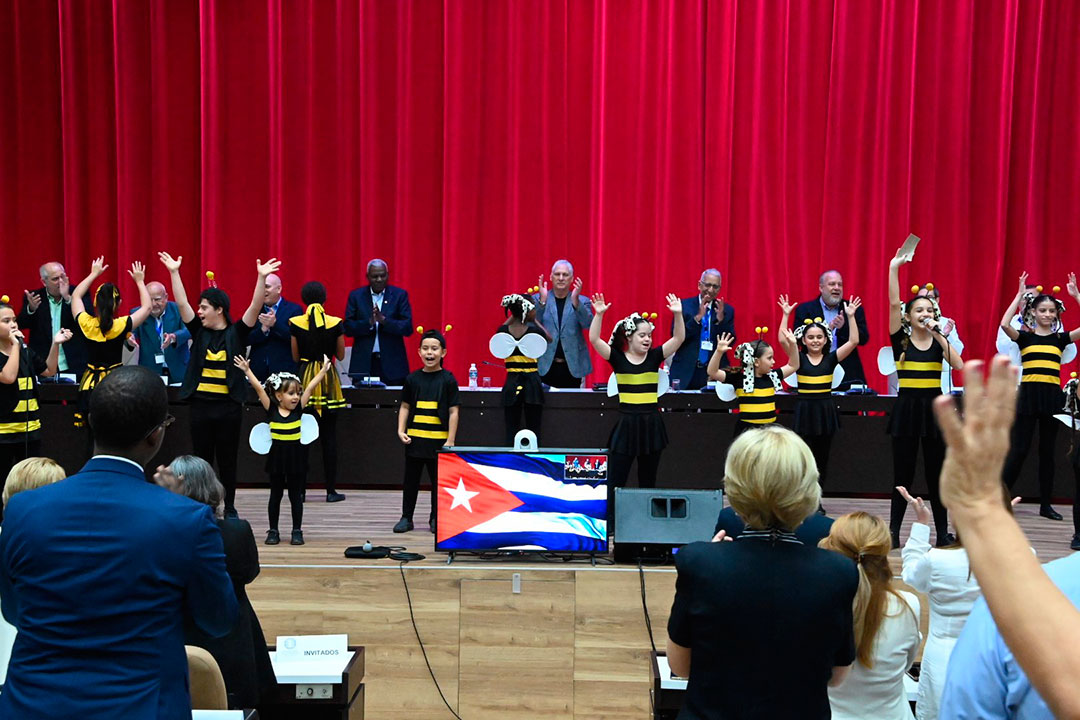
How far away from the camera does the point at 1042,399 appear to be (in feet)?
23.4

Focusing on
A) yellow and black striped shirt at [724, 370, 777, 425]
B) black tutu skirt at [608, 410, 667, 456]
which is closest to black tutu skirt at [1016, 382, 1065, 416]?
yellow and black striped shirt at [724, 370, 777, 425]

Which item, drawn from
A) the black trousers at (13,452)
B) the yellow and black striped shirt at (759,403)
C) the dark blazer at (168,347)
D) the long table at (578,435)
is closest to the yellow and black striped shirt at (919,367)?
the yellow and black striped shirt at (759,403)

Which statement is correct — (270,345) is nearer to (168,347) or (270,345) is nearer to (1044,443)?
(168,347)

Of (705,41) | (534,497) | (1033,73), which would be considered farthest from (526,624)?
(1033,73)

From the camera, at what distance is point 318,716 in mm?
3518

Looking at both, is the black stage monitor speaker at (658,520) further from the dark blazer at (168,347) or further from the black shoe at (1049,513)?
the dark blazer at (168,347)

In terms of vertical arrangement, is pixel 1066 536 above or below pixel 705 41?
below

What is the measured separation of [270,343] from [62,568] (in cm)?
657

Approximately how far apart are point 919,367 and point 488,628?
304 centimetres

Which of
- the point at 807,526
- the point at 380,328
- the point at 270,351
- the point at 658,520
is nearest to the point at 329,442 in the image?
the point at 270,351

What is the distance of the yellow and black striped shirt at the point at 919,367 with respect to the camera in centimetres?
606

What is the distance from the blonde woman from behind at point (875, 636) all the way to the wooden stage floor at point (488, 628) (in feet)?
7.69

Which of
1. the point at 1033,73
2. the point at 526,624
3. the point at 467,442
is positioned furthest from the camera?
the point at 1033,73

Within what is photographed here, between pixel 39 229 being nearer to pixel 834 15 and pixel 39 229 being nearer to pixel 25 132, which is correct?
pixel 25 132
